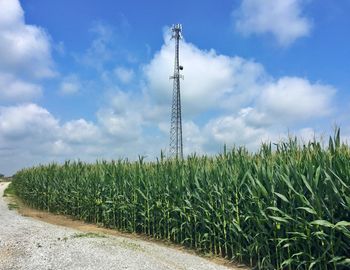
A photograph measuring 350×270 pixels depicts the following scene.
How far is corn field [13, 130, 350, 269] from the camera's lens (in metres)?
8.71

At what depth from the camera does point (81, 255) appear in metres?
10.1

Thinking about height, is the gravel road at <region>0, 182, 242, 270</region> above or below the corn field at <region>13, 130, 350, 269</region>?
below

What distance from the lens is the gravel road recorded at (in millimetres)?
9398

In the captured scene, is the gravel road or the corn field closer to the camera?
the corn field

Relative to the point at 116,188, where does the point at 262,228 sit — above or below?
below

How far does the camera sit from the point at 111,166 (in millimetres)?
19594

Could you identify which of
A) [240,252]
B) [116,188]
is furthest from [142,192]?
[240,252]

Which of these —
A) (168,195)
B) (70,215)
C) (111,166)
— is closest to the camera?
(168,195)

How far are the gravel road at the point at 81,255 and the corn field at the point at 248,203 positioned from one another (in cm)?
97

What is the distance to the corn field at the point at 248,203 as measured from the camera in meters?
8.71

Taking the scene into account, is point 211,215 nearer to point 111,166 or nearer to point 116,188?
point 116,188

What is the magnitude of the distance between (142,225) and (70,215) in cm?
820

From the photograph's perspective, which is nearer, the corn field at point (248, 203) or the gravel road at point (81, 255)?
the corn field at point (248, 203)

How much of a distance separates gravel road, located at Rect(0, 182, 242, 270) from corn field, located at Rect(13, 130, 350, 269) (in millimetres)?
968
